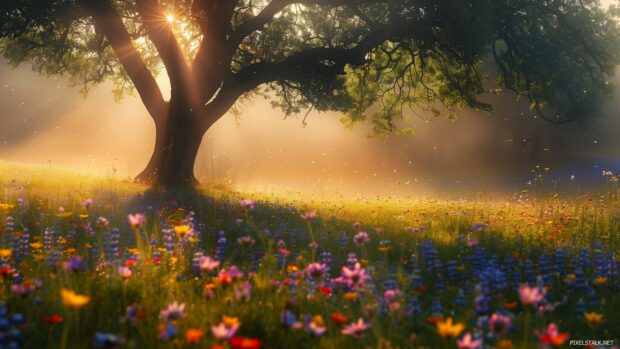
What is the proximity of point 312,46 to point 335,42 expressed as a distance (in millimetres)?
1004

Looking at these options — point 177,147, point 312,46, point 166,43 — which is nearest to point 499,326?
point 177,147

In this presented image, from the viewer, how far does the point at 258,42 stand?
59.6 ft

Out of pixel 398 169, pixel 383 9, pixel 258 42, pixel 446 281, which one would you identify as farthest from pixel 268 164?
pixel 446 281

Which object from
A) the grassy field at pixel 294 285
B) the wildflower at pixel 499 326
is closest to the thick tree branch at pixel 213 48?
the grassy field at pixel 294 285

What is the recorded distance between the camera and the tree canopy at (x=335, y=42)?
14.6 metres

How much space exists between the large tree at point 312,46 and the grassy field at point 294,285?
6904mm

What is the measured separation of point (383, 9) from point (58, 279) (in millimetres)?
14043

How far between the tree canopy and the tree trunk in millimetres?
762

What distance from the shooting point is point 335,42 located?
17422 millimetres

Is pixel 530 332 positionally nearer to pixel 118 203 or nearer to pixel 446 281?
pixel 446 281

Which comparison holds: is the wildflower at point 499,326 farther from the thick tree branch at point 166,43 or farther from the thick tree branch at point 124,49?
the thick tree branch at point 124,49

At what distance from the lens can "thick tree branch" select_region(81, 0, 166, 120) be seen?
15.2 meters

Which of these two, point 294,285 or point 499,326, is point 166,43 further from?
point 499,326

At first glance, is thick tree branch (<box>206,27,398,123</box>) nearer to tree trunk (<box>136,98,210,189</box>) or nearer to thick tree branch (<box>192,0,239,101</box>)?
thick tree branch (<box>192,0,239,101</box>)
